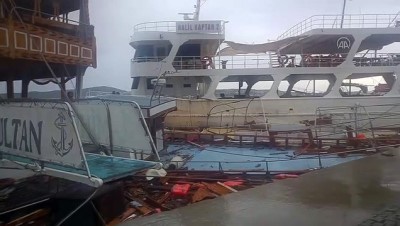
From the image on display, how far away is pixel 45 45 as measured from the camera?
7.48m

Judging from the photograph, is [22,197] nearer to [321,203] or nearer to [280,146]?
[321,203]

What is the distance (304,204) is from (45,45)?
18.9 feet

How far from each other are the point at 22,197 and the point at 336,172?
5.57 metres

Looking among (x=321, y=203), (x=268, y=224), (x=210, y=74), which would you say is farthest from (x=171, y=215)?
(x=210, y=74)

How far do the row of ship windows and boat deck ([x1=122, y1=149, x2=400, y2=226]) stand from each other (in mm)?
4202

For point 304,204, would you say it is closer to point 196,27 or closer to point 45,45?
point 45,45

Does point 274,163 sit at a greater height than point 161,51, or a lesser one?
lesser

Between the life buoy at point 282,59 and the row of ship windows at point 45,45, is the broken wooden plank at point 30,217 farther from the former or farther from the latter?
the life buoy at point 282,59

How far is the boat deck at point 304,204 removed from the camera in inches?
178

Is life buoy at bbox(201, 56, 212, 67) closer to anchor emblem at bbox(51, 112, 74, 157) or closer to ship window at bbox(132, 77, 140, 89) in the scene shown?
ship window at bbox(132, 77, 140, 89)

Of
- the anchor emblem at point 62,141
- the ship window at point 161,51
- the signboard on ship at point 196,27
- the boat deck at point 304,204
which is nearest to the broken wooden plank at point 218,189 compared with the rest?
the boat deck at point 304,204

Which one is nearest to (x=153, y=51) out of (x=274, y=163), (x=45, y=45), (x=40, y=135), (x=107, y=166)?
(x=274, y=163)

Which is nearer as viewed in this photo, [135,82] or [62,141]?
[62,141]

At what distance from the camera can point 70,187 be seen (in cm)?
610
